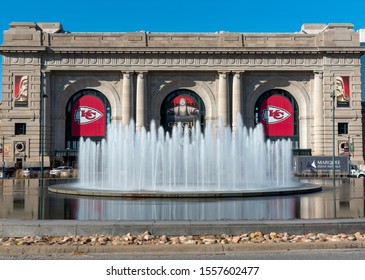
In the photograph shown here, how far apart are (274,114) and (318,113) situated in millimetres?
6063

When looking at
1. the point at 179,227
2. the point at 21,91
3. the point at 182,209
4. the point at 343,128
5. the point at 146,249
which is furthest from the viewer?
the point at 343,128

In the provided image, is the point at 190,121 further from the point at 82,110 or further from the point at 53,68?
the point at 53,68

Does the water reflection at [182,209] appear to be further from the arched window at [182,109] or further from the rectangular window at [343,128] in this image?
the rectangular window at [343,128]

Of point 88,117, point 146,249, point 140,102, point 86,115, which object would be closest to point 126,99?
point 140,102

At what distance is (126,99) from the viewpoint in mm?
57812

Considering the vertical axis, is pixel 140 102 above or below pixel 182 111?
above

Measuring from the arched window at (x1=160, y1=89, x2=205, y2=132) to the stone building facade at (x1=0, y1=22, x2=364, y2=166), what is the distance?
0.32 metres

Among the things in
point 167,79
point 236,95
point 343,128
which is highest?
point 167,79

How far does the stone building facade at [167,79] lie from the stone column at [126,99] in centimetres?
14

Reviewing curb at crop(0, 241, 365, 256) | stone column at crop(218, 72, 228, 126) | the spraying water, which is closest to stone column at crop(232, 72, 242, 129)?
stone column at crop(218, 72, 228, 126)

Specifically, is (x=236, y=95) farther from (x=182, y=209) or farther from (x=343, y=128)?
(x=182, y=209)

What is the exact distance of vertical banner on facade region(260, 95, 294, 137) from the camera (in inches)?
2365

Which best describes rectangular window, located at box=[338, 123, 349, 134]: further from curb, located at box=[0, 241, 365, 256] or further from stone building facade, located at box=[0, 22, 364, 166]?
curb, located at box=[0, 241, 365, 256]

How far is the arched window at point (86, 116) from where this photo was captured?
59406mm
